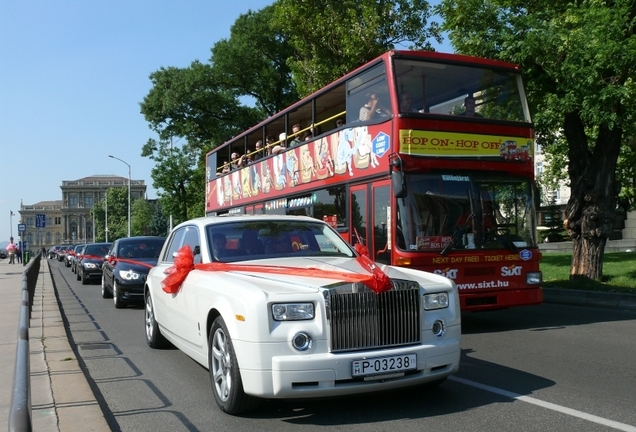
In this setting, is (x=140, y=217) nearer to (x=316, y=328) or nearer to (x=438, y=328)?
(x=438, y=328)

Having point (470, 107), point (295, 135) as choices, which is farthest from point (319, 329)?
point (295, 135)

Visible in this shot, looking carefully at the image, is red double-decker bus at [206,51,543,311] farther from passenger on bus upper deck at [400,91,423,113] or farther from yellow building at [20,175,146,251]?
yellow building at [20,175,146,251]

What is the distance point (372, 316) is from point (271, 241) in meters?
2.07

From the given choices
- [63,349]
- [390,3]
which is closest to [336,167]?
[63,349]

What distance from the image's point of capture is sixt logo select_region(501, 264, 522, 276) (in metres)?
10.2

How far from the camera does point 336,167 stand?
1168 centimetres

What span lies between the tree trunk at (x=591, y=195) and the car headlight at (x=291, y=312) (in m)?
12.5

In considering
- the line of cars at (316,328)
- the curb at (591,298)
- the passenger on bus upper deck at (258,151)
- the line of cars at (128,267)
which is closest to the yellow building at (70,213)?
the line of cars at (128,267)

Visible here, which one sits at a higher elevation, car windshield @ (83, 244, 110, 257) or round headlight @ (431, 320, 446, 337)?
car windshield @ (83, 244, 110, 257)

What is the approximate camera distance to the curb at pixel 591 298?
1304 centimetres

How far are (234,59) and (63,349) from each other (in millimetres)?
31464

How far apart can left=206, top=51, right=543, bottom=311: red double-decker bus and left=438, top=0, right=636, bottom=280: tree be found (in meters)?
3.41

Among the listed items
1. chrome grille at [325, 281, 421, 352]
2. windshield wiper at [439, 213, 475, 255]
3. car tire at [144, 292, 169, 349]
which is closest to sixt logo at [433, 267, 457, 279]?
windshield wiper at [439, 213, 475, 255]

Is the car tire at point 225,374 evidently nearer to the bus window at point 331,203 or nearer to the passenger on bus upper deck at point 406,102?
the passenger on bus upper deck at point 406,102
